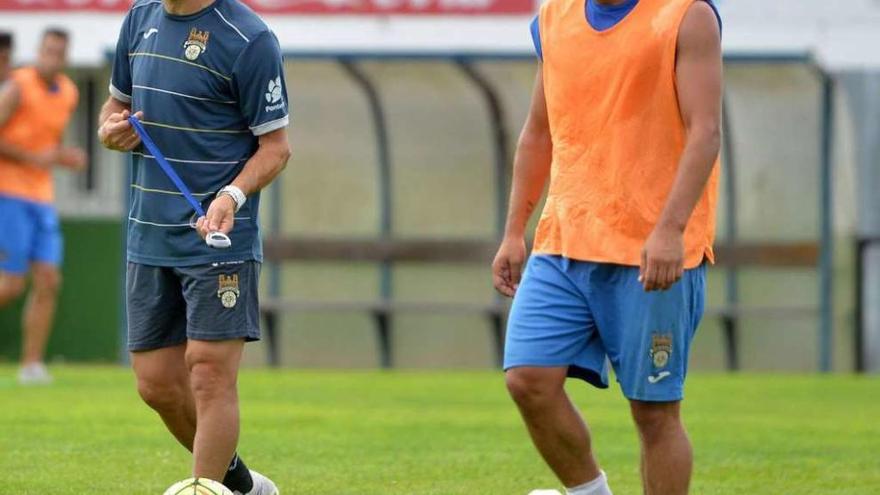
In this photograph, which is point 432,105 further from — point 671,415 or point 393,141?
point 671,415

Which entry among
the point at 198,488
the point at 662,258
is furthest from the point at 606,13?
the point at 198,488

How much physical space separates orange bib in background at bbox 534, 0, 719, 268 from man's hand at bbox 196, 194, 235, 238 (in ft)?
3.75

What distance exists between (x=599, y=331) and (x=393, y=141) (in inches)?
524

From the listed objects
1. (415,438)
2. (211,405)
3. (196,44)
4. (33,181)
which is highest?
(196,44)

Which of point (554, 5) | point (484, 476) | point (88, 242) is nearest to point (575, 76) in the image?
point (554, 5)

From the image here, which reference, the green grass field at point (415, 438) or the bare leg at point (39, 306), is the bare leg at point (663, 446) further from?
the bare leg at point (39, 306)

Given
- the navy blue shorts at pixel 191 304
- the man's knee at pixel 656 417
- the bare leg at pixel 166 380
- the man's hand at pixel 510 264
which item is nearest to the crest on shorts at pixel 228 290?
the navy blue shorts at pixel 191 304

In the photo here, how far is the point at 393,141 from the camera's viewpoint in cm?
1961

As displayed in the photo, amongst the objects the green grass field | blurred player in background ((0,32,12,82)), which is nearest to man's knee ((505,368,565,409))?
the green grass field

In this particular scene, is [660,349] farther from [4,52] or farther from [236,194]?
[4,52]

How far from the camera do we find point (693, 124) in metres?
6.16

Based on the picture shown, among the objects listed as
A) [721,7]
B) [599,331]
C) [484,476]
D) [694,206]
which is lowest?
[484,476]

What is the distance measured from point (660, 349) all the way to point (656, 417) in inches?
9.6

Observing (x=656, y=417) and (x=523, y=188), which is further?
(x=523, y=188)
